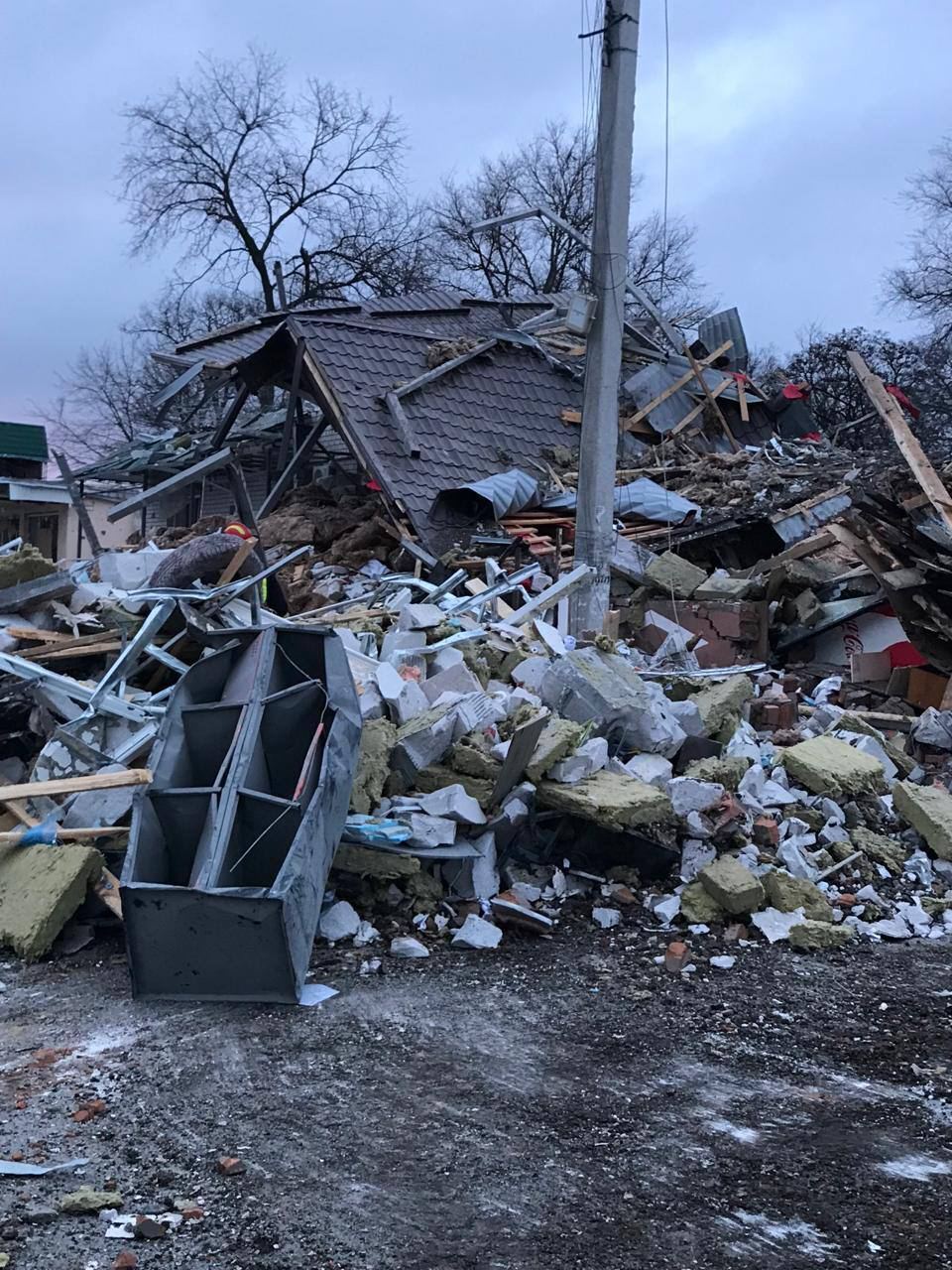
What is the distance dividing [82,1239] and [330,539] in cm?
1161

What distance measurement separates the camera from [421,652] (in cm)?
775

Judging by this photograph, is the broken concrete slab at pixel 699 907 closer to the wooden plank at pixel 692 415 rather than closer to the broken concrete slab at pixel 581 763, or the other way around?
the broken concrete slab at pixel 581 763

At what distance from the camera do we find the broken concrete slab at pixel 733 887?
6031mm

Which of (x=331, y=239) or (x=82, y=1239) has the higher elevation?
(x=331, y=239)

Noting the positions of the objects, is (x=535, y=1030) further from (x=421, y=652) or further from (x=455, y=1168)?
(x=421, y=652)

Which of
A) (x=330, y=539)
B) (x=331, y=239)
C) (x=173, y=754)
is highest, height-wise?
(x=331, y=239)

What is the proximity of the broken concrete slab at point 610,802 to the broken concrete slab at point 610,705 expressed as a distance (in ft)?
2.50

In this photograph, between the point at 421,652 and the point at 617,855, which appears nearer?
the point at 617,855

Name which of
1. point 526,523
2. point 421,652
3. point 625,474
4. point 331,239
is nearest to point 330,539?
point 526,523

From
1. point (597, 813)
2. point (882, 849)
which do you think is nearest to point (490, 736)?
point (597, 813)

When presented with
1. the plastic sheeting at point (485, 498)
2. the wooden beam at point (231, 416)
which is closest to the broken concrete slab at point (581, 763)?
the plastic sheeting at point (485, 498)

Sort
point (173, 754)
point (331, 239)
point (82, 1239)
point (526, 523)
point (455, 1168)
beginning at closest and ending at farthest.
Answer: point (82, 1239)
point (455, 1168)
point (173, 754)
point (526, 523)
point (331, 239)

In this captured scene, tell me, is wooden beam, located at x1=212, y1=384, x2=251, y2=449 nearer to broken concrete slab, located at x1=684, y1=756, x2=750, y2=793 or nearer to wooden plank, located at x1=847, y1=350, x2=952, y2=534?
wooden plank, located at x1=847, y1=350, x2=952, y2=534

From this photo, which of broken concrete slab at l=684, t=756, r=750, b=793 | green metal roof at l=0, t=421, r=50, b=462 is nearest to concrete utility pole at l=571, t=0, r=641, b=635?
broken concrete slab at l=684, t=756, r=750, b=793
